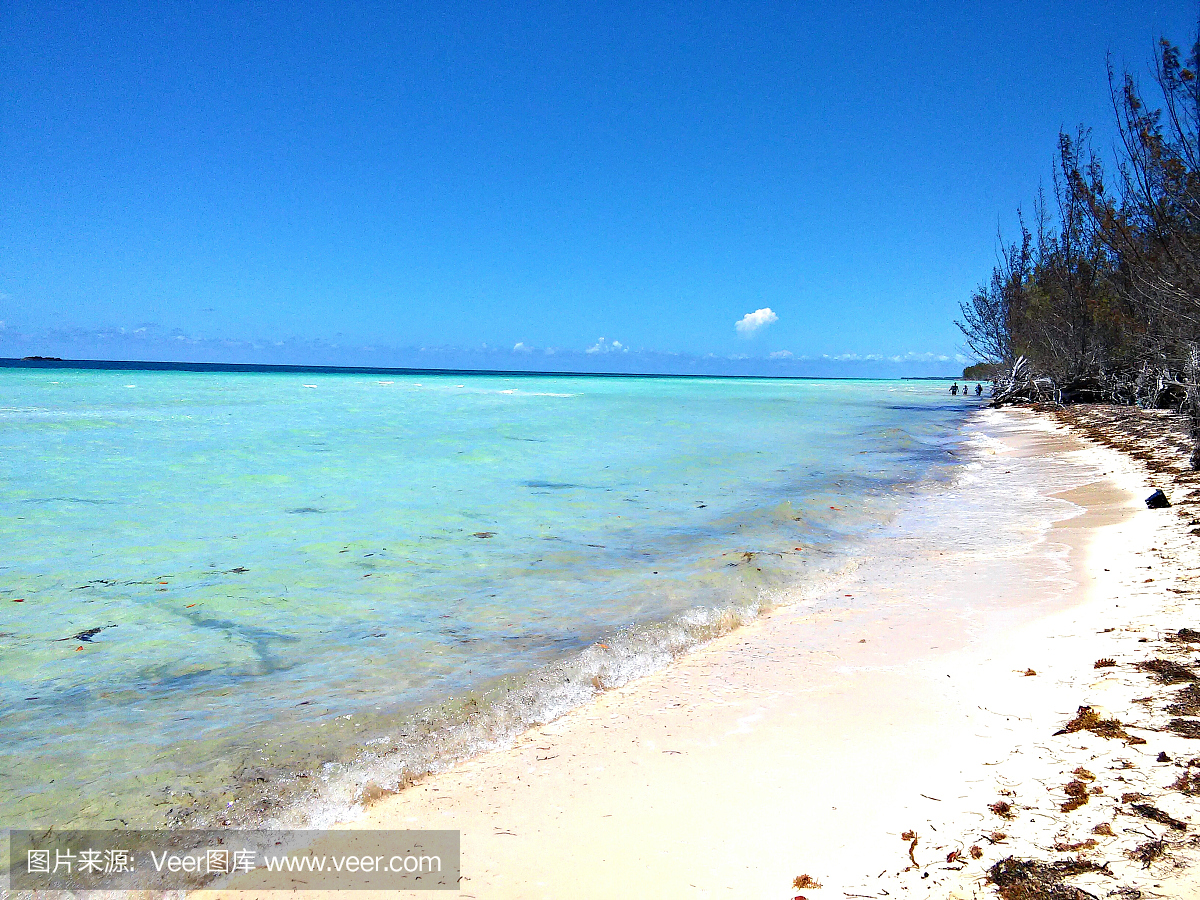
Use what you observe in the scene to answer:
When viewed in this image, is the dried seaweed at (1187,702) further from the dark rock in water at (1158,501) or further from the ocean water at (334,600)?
the dark rock in water at (1158,501)

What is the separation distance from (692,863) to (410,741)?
1.64 meters

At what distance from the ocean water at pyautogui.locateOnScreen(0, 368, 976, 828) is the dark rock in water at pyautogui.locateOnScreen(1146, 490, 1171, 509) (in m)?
2.78

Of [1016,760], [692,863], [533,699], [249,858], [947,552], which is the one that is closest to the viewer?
[692,863]

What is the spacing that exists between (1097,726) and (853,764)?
1108mm

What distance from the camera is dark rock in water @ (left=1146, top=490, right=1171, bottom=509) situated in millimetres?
7320

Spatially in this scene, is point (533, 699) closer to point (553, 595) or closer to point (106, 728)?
point (553, 595)

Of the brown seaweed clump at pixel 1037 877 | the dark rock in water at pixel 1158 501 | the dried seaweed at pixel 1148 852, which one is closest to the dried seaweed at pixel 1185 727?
the dried seaweed at pixel 1148 852

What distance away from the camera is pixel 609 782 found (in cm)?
278

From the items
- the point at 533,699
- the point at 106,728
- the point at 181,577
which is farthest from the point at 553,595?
the point at 181,577

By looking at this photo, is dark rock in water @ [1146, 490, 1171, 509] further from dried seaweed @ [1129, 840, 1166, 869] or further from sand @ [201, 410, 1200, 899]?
dried seaweed @ [1129, 840, 1166, 869]

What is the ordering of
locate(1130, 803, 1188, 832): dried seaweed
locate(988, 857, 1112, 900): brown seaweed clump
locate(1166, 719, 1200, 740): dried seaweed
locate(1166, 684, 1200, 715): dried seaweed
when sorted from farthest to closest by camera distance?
locate(1166, 684, 1200, 715): dried seaweed < locate(1166, 719, 1200, 740): dried seaweed < locate(1130, 803, 1188, 832): dried seaweed < locate(988, 857, 1112, 900): brown seaweed clump

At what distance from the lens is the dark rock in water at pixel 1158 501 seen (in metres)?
7.32

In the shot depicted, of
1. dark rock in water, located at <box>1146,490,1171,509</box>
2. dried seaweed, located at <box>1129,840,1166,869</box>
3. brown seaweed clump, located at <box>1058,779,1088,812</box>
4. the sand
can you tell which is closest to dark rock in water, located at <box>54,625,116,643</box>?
the sand

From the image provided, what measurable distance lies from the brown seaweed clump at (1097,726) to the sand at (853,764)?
43 mm
